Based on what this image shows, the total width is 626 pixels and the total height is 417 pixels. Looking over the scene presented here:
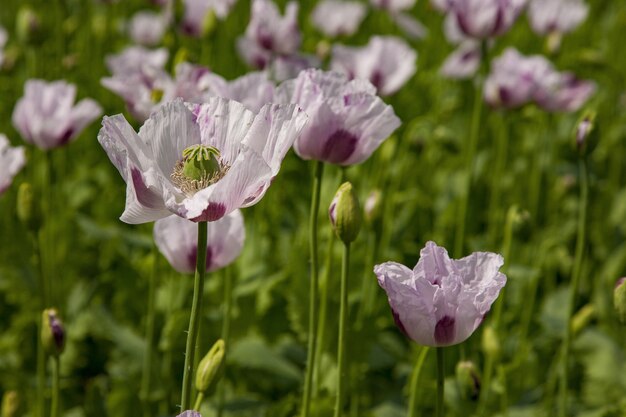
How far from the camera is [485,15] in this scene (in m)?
2.14

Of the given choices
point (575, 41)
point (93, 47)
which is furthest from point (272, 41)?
point (575, 41)

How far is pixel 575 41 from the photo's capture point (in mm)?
4488

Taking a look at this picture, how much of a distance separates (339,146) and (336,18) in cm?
234

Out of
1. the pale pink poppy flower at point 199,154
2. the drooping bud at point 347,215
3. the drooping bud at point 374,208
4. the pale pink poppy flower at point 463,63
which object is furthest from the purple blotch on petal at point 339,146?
the pale pink poppy flower at point 463,63

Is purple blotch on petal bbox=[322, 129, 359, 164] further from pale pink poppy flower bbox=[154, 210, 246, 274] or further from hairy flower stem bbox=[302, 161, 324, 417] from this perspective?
pale pink poppy flower bbox=[154, 210, 246, 274]

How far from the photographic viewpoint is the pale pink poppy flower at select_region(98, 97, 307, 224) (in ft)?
3.33

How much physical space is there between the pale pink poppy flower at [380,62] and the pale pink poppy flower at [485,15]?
19cm

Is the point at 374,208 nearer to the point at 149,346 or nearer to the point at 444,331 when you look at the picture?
the point at 149,346

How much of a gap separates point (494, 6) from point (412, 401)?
1162 millimetres

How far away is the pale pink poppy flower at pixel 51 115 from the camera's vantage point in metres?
1.95

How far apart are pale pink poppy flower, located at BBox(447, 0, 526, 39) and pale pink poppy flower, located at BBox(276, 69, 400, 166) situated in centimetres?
84

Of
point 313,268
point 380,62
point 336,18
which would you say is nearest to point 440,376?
point 313,268

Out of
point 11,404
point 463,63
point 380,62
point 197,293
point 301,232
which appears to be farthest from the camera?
point 463,63

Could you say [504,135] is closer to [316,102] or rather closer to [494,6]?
[494,6]
